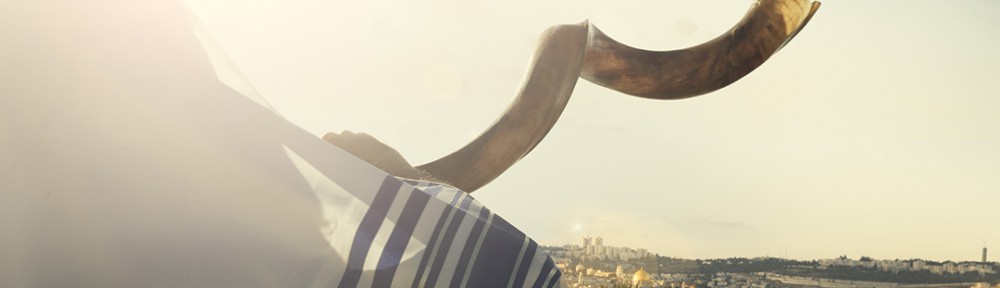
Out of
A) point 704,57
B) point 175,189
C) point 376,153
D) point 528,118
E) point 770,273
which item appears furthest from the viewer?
point 770,273

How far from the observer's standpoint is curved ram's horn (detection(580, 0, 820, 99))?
1473 millimetres

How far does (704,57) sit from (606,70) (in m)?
0.18

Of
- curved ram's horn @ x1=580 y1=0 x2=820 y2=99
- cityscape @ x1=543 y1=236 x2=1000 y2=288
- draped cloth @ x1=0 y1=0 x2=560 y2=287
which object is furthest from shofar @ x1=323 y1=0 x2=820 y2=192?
cityscape @ x1=543 y1=236 x2=1000 y2=288

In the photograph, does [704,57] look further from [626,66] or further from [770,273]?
[770,273]

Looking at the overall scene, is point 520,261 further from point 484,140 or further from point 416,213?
point 484,140

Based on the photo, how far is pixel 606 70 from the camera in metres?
1.51

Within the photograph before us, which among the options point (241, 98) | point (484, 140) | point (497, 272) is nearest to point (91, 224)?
point (241, 98)

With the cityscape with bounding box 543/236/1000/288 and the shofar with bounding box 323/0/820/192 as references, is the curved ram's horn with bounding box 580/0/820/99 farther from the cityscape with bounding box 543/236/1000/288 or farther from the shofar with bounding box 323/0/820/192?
the cityscape with bounding box 543/236/1000/288

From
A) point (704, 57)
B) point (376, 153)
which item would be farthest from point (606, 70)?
point (376, 153)

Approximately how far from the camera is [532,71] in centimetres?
138

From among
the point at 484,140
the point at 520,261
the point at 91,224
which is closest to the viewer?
the point at 91,224

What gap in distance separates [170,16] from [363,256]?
0.27 meters

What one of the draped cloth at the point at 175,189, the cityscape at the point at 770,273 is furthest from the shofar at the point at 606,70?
the cityscape at the point at 770,273

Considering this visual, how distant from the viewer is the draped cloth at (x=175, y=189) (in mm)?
538
